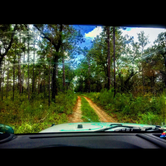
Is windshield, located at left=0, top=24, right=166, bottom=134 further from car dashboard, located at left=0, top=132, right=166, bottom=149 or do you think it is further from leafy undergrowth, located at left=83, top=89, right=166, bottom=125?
car dashboard, located at left=0, top=132, right=166, bottom=149

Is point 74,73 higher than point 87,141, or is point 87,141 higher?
point 74,73

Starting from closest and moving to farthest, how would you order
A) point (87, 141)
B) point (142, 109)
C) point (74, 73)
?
point (87, 141)
point (142, 109)
point (74, 73)

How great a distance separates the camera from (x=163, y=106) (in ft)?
14.4

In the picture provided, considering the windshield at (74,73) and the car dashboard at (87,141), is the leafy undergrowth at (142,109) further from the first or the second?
the car dashboard at (87,141)

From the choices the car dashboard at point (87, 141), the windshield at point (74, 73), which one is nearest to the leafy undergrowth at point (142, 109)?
the windshield at point (74, 73)

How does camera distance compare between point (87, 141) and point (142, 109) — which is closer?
point (87, 141)

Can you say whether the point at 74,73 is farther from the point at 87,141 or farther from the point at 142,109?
the point at 87,141

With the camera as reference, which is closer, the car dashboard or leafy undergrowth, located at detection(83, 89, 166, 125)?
the car dashboard

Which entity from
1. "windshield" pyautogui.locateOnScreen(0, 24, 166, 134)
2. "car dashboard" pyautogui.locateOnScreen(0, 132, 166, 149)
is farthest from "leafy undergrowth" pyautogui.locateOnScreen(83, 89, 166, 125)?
"car dashboard" pyautogui.locateOnScreen(0, 132, 166, 149)

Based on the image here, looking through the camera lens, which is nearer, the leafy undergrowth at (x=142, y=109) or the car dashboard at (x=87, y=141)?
the car dashboard at (x=87, y=141)

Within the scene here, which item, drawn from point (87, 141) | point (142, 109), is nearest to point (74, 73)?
point (142, 109)

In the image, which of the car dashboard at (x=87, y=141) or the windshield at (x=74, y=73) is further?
the windshield at (x=74, y=73)
